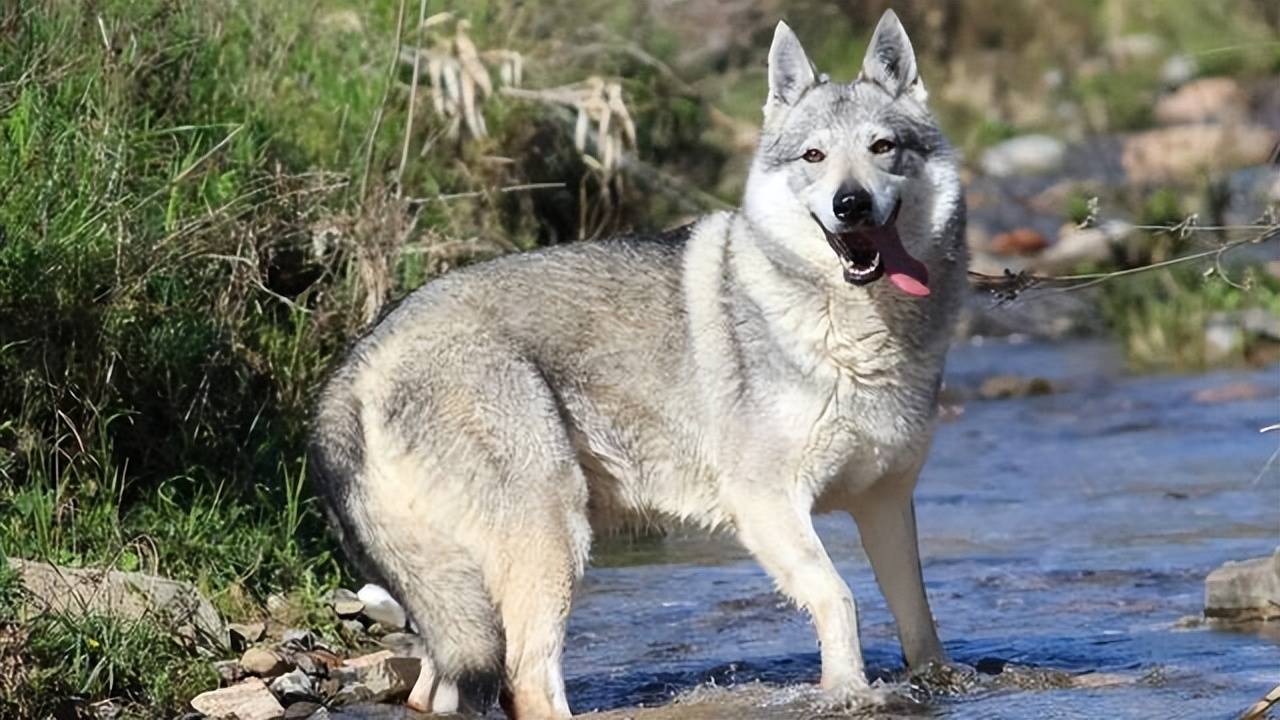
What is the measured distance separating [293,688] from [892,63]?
2.73m

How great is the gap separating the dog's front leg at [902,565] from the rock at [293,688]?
1804mm

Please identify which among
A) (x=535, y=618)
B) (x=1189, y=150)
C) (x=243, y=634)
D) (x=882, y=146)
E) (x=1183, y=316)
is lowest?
(x=243, y=634)

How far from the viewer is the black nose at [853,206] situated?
6.52 m

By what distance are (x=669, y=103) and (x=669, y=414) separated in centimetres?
574

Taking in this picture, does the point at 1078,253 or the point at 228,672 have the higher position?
the point at 1078,253

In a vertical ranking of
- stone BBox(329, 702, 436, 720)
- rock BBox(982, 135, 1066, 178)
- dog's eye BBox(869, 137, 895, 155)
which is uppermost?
dog's eye BBox(869, 137, 895, 155)

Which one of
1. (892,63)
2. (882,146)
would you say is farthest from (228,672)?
(892,63)

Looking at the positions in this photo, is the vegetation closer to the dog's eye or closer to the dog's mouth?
the dog's mouth

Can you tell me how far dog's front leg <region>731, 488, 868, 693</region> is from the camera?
21.2 ft

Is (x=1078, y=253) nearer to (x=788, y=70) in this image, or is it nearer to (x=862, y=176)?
(x=788, y=70)

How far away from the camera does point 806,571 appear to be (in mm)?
6543

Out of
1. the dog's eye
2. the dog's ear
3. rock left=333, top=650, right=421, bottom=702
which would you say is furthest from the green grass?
rock left=333, top=650, right=421, bottom=702

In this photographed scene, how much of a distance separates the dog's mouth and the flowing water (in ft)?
4.05

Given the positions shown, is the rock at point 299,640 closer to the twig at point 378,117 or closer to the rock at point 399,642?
the rock at point 399,642
